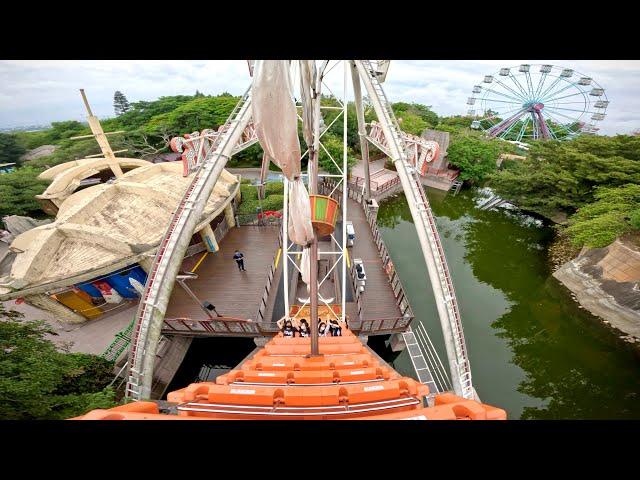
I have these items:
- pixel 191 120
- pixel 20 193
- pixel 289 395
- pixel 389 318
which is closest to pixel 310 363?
pixel 289 395

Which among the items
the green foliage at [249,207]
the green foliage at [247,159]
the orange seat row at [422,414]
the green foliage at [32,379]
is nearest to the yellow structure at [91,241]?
the green foliage at [249,207]

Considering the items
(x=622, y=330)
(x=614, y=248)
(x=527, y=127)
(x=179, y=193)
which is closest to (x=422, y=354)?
(x=622, y=330)

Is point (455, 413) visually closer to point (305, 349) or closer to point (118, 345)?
point (305, 349)

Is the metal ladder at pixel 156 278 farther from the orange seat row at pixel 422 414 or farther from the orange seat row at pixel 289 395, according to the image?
the orange seat row at pixel 422 414

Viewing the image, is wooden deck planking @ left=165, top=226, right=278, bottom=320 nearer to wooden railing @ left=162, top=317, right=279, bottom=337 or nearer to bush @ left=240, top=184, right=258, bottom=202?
wooden railing @ left=162, top=317, right=279, bottom=337

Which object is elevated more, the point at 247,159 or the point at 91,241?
the point at 247,159

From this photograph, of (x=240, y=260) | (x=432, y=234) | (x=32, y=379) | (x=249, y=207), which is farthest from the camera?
(x=249, y=207)

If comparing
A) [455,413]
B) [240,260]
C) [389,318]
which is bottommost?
[455,413]

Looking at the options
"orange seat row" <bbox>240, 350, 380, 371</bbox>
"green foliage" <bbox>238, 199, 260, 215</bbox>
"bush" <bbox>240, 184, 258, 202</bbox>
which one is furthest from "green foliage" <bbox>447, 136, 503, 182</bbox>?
"orange seat row" <bbox>240, 350, 380, 371</bbox>
